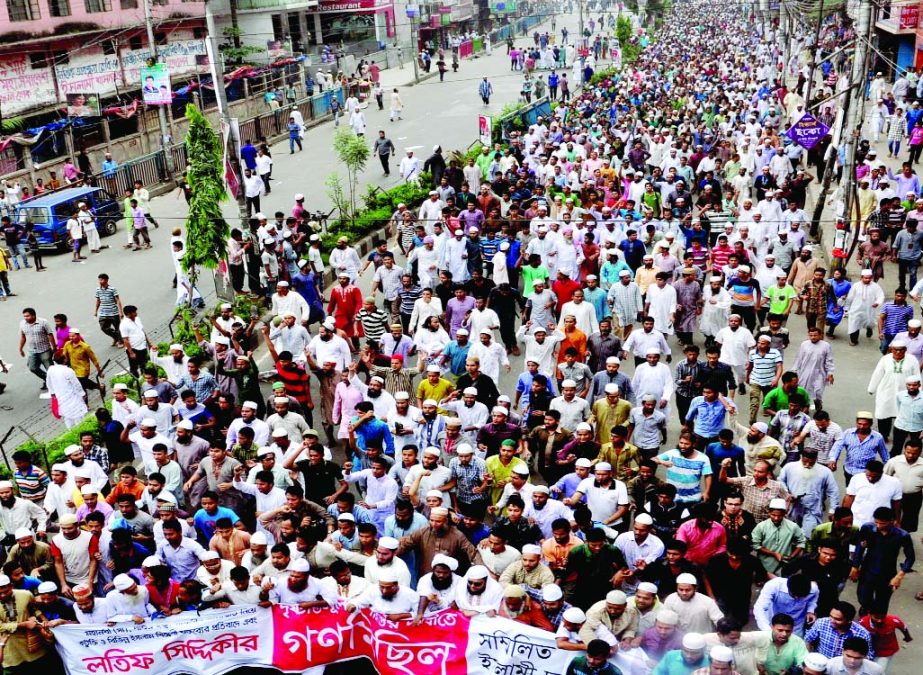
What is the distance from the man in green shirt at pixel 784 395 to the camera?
10023 millimetres

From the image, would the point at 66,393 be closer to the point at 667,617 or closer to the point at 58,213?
A: the point at 667,617

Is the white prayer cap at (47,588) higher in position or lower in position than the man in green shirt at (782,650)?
higher

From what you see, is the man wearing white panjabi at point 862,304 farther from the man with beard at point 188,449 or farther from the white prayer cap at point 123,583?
the white prayer cap at point 123,583

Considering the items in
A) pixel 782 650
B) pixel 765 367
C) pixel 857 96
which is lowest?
pixel 765 367

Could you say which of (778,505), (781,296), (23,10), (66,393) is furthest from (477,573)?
(23,10)

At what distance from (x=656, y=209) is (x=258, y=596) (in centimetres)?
1221

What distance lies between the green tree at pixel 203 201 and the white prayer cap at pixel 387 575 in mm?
9372

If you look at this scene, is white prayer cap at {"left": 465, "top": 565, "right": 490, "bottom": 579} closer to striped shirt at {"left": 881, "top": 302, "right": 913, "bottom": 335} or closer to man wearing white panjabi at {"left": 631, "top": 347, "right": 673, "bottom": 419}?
man wearing white panjabi at {"left": 631, "top": 347, "right": 673, "bottom": 419}

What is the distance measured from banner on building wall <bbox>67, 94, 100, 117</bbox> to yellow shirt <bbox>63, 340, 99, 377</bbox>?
19008 millimetres

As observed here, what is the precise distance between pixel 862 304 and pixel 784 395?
13.9ft

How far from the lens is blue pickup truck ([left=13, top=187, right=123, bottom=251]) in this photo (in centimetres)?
Answer: 2242

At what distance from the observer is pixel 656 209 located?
17.9 meters

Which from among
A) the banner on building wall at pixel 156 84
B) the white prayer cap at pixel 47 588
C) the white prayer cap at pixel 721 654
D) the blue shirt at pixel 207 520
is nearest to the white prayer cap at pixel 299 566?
the blue shirt at pixel 207 520

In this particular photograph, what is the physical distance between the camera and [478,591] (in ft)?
24.1
